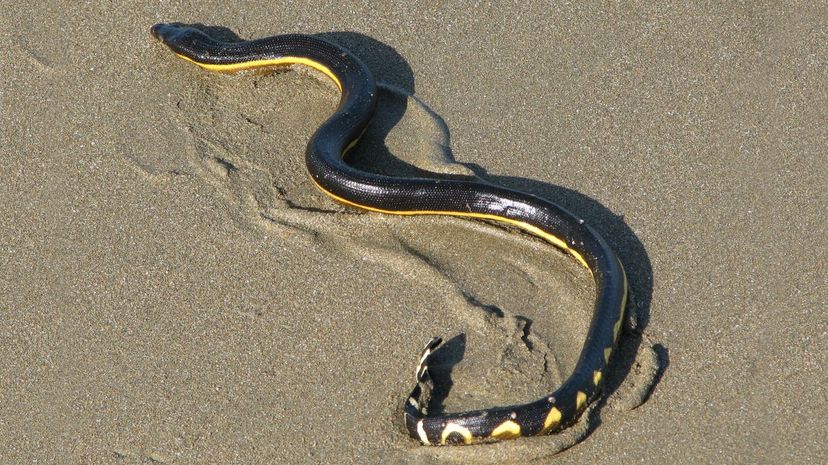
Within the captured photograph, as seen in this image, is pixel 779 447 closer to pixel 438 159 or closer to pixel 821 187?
pixel 821 187

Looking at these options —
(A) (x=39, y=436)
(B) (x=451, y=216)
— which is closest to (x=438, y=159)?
(B) (x=451, y=216)

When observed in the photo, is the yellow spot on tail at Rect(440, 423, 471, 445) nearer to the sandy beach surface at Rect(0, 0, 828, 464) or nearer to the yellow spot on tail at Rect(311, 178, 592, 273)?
the sandy beach surface at Rect(0, 0, 828, 464)

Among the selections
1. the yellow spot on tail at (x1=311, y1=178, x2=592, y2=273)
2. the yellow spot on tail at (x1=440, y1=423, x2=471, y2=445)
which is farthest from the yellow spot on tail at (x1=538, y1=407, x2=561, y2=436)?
the yellow spot on tail at (x1=311, y1=178, x2=592, y2=273)

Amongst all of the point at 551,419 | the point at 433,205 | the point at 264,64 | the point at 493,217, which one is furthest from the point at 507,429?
the point at 264,64

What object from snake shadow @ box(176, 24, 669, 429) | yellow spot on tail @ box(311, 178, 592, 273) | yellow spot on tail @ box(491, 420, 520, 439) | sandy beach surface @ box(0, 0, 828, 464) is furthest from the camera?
yellow spot on tail @ box(311, 178, 592, 273)

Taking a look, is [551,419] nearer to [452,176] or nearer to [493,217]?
[493,217]

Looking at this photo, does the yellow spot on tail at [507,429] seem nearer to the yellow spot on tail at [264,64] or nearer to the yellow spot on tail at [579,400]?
the yellow spot on tail at [579,400]

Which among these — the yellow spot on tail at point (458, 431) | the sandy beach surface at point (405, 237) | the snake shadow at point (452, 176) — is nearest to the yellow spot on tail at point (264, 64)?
the sandy beach surface at point (405, 237)
